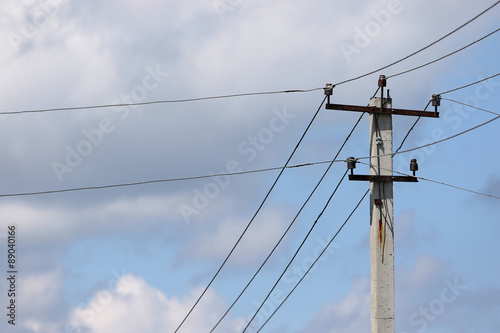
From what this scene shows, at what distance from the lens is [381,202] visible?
1038 inches

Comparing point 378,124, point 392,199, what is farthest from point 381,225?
point 378,124

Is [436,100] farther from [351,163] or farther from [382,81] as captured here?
[351,163]

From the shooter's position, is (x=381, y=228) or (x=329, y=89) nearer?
(x=381, y=228)

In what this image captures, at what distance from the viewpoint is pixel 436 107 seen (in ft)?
90.5

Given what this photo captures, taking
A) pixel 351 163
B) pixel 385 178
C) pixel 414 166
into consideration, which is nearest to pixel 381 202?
pixel 385 178

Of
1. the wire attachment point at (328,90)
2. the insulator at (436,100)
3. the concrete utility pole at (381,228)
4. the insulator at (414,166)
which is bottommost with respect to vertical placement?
the concrete utility pole at (381,228)

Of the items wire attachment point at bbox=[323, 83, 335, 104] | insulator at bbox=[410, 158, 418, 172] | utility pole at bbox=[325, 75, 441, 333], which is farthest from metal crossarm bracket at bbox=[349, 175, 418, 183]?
wire attachment point at bbox=[323, 83, 335, 104]

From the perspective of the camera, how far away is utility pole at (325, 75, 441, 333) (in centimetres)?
2600

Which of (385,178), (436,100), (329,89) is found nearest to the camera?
(385,178)

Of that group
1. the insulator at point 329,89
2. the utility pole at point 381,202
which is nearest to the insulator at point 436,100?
the utility pole at point 381,202

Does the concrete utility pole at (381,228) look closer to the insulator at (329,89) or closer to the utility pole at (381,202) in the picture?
the utility pole at (381,202)

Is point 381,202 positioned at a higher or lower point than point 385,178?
lower

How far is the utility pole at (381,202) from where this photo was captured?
85.3 ft

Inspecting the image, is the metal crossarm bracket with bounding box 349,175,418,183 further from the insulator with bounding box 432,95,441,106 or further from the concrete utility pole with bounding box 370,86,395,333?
the insulator with bounding box 432,95,441,106
